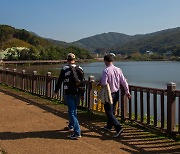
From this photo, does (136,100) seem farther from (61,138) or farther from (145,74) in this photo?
(145,74)

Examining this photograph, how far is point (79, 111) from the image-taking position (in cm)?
982

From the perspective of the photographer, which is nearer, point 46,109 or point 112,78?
point 112,78

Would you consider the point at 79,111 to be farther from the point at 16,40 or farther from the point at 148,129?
the point at 16,40

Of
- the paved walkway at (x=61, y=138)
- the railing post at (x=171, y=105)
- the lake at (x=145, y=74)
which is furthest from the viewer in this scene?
the lake at (x=145, y=74)

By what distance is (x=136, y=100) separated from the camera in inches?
302

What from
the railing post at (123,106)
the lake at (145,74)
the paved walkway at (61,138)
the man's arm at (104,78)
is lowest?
the lake at (145,74)

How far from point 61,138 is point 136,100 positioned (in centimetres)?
218

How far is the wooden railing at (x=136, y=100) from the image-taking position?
662cm

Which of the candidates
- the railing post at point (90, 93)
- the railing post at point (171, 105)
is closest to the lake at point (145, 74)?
the railing post at point (90, 93)

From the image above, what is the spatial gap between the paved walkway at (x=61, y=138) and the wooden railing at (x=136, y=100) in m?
0.42

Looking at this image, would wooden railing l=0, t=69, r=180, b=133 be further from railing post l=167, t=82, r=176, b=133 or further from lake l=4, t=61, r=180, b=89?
lake l=4, t=61, r=180, b=89

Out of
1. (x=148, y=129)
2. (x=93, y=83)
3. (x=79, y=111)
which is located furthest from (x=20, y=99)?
(x=148, y=129)

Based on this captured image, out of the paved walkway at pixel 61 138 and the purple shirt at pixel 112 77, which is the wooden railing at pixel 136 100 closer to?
the paved walkway at pixel 61 138

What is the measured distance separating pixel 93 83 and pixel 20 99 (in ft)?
14.6
